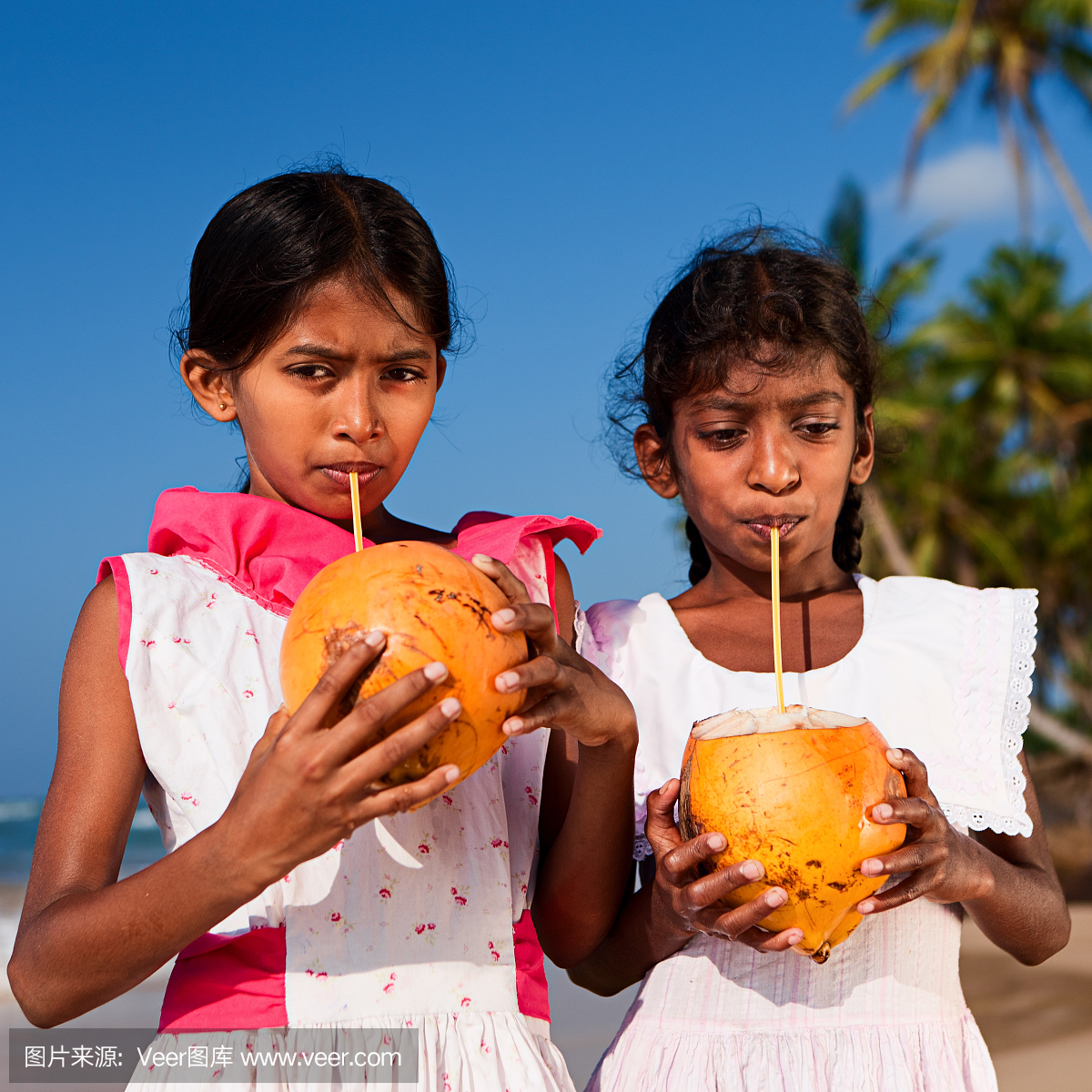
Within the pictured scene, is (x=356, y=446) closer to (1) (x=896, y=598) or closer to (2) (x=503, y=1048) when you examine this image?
(2) (x=503, y=1048)

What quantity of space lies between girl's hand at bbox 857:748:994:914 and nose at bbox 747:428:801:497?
25.0 inches

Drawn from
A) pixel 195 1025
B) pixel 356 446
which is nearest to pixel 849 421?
pixel 356 446

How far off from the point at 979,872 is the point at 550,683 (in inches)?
33.9

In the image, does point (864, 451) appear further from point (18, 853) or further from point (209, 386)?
point (18, 853)

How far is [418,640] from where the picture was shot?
1.54m

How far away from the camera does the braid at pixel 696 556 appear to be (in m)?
2.85

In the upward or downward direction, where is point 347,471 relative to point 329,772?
upward

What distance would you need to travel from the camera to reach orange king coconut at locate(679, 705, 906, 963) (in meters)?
1.74

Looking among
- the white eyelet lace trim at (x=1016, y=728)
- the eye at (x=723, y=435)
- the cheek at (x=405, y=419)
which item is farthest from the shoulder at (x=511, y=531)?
the white eyelet lace trim at (x=1016, y=728)

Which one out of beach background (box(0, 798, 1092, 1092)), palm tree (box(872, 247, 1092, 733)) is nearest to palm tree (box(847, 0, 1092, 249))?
palm tree (box(872, 247, 1092, 733))

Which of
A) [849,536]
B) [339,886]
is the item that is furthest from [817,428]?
[339,886]

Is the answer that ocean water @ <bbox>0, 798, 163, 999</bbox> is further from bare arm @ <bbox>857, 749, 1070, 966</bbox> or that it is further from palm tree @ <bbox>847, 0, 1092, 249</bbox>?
palm tree @ <bbox>847, 0, 1092, 249</bbox>

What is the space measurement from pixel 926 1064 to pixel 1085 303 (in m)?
26.9

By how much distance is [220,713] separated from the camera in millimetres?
1868
